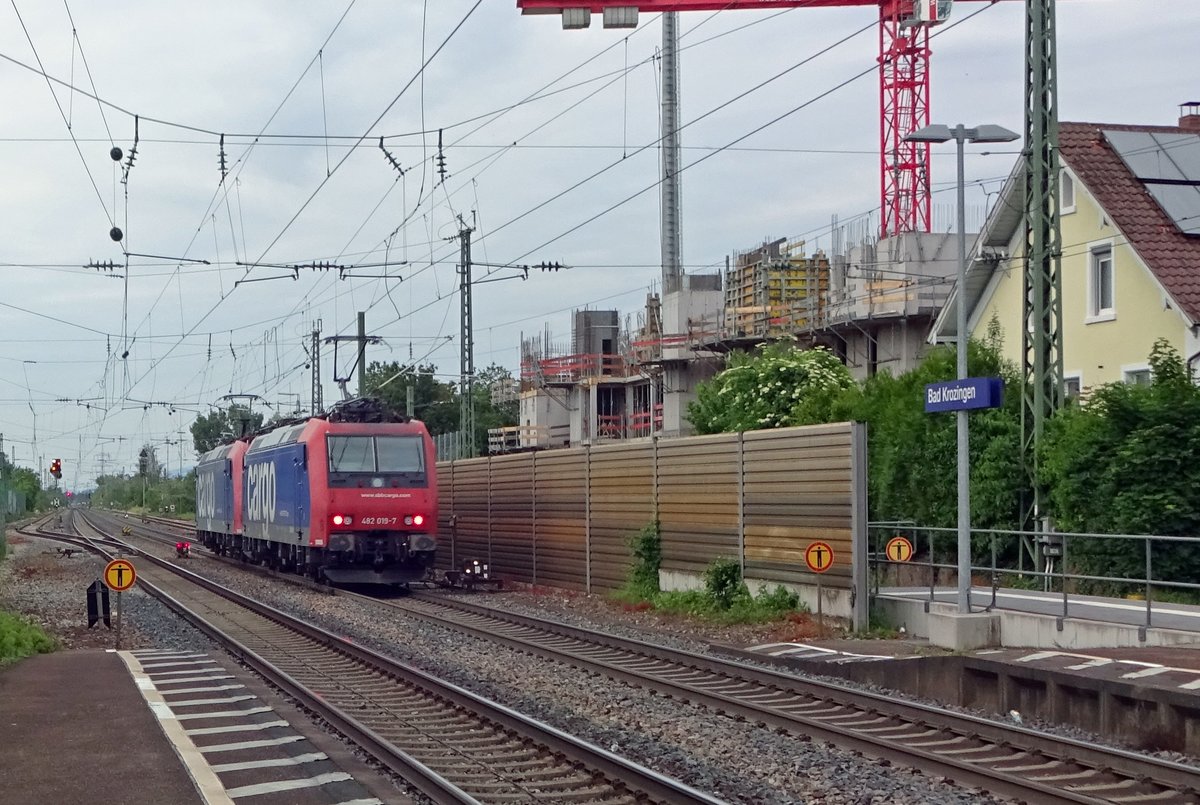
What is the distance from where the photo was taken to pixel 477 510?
32.7m

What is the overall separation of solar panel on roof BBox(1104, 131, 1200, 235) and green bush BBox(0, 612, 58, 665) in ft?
68.9

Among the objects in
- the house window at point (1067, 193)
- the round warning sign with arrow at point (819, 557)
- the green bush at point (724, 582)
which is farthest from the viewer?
the house window at point (1067, 193)

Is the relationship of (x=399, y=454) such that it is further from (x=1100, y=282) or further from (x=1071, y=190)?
(x=1071, y=190)

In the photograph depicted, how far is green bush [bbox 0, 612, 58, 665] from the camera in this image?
16.1 metres

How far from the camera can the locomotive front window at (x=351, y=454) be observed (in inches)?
1067

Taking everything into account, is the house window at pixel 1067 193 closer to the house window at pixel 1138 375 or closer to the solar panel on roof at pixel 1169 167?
the solar panel on roof at pixel 1169 167

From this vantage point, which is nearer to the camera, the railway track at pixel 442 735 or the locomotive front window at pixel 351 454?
the railway track at pixel 442 735

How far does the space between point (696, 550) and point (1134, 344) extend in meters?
10.5

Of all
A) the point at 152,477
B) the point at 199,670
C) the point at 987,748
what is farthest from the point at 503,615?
the point at 152,477

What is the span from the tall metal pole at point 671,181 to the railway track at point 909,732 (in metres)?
40.9

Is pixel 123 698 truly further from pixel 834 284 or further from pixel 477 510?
pixel 834 284

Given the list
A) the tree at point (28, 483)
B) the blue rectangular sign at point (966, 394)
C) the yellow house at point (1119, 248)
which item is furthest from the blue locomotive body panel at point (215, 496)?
the tree at point (28, 483)

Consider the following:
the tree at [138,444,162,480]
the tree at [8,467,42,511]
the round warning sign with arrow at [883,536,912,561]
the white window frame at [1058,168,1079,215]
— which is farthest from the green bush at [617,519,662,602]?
the tree at [8,467,42,511]

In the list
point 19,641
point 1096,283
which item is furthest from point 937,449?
point 19,641
